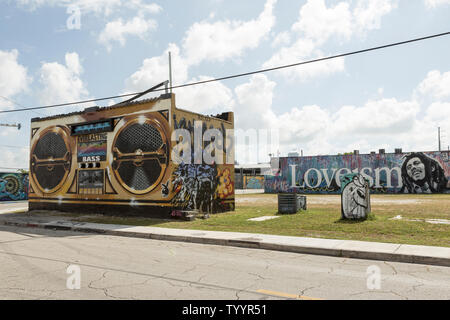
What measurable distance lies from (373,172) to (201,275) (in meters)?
38.9

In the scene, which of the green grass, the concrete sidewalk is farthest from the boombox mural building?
the concrete sidewalk

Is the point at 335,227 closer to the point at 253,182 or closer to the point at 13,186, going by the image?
the point at 13,186

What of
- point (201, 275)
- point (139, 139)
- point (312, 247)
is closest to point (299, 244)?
point (312, 247)

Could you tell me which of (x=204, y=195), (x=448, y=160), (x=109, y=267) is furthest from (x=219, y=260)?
(x=448, y=160)

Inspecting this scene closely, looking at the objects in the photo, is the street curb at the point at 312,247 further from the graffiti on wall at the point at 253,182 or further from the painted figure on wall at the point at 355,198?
the graffiti on wall at the point at 253,182

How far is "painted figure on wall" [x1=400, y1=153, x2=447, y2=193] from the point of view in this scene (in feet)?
127

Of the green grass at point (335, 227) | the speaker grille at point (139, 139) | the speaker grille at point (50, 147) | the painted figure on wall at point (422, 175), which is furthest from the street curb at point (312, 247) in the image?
the painted figure on wall at point (422, 175)

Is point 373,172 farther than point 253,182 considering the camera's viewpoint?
No

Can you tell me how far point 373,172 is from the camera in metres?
41.4

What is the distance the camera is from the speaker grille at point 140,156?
1727 centimetres

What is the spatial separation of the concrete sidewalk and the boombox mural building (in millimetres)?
3901

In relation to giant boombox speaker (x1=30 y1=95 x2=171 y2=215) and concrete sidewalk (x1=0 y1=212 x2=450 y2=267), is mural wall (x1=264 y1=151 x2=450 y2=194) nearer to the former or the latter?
giant boombox speaker (x1=30 y1=95 x2=171 y2=215)

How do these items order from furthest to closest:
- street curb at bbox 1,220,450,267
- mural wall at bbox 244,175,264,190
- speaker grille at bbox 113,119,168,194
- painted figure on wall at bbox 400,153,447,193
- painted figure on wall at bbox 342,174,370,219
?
mural wall at bbox 244,175,264,190, painted figure on wall at bbox 400,153,447,193, speaker grille at bbox 113,119,168,194, painted figure on wall at bbox 342,174,370,219, street curb at bbox 1,220,450,267
